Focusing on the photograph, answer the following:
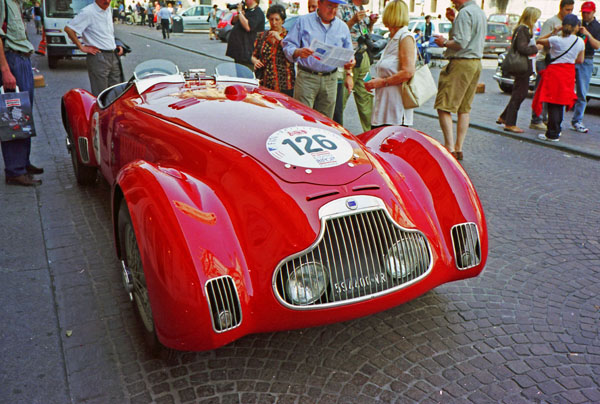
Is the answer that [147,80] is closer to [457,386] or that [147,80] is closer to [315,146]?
[315,146]

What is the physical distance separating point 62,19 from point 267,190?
1371 centimetres

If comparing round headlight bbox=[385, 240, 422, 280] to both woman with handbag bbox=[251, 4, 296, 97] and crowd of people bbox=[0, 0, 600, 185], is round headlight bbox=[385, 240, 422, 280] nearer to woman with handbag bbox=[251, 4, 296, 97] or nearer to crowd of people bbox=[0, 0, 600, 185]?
crowd of people bbox=[0, 0, 600, 185]

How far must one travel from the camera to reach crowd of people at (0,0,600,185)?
4.83 meters

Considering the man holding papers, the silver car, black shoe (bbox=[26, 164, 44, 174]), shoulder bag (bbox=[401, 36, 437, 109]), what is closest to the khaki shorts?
shoulder bag (bbox=[401, 36, 437, 109])

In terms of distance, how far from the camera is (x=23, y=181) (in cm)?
496

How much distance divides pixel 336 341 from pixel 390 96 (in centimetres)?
295

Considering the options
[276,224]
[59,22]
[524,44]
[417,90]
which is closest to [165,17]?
[59,22]

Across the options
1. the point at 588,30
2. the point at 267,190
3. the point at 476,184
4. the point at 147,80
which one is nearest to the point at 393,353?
the point at 267,190

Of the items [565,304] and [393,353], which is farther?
[565,304]

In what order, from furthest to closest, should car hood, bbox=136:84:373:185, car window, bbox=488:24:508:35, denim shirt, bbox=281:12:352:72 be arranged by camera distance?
car window, bbox=488:24:508:35, denim shirt, bbox=281:12:352:72, car hood, bbox=136:84:373:185

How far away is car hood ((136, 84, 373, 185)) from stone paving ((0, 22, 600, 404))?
895 mm

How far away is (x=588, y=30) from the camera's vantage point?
27.1 feet

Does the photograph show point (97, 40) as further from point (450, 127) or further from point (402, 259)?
point (402, 259)

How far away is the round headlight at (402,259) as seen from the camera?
248cm
